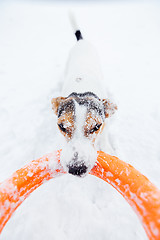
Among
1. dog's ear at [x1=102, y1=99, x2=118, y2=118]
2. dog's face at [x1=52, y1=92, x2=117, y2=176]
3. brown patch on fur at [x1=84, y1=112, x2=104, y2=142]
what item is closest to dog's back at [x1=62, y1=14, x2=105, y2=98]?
dog's ear at [x1=102, y1=99, x2=118, y2=118]

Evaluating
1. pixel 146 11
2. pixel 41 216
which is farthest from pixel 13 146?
pixel 146 11

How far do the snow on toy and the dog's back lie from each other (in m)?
1.67

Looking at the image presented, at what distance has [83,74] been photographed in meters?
3.90

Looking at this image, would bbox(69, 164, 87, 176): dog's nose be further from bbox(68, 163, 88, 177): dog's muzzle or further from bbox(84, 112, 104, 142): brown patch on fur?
bbox(84, 112, 104, 142): brown patch on fur

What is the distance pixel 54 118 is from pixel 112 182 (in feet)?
9.04

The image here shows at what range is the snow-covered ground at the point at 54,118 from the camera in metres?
2.20

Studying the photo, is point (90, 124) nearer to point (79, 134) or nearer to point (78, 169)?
point (79, 134)

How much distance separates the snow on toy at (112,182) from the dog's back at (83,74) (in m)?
1.67

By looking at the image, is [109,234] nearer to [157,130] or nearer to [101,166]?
[101,166]

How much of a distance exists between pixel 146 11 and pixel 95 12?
179 inches

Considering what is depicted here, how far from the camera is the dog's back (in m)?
3.46

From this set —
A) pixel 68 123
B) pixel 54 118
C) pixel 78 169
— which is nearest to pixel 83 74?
pixel 54 118

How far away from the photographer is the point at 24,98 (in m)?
5.38

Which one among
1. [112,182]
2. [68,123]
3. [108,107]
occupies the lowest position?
[112,182]
